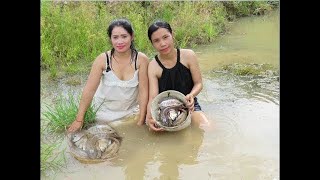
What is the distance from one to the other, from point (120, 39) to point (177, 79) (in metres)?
0.35

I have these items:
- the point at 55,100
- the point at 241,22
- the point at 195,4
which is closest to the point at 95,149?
the point at 55,100

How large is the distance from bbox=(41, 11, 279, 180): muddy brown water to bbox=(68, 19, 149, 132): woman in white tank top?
3.3 inches

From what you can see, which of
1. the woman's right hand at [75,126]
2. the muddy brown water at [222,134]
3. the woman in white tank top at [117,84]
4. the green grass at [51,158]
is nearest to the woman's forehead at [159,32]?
the woman in white tank top at [117,84]

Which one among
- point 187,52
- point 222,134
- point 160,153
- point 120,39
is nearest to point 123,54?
point 120,39

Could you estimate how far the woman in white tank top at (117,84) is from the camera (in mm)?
2631

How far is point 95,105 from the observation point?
8.91 feet

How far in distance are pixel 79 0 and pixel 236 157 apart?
103cm

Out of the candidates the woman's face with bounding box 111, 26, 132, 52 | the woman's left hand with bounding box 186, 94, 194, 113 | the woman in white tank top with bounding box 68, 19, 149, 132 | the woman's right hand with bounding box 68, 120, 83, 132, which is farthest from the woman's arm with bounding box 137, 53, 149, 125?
the woman's right hand with bounding box 68, 120, 83, 132

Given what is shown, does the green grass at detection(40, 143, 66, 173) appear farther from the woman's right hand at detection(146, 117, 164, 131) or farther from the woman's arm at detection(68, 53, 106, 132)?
the woman's right hand at detection(146, 117, 164, 131)

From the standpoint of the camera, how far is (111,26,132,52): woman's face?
8.43 ft

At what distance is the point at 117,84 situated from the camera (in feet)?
8.76

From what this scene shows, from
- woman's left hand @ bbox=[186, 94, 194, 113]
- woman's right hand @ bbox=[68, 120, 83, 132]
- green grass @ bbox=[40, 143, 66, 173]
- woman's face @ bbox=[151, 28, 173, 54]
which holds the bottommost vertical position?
green grass @ bbox=[40, 143, 66, 173]

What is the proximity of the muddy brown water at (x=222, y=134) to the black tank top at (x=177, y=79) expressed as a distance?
17cm
